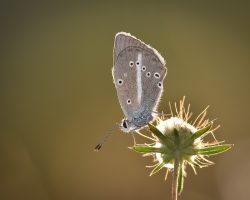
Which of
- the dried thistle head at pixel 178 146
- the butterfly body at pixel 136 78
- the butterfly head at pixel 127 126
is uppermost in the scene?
the butterfly body at pixel 136 78

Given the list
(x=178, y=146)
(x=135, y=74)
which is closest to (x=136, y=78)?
(x=135, y=74)

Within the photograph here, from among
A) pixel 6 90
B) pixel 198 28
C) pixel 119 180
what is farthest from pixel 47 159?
pixel 198 28

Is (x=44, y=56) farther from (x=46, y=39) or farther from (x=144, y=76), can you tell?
(x=144, y=76)

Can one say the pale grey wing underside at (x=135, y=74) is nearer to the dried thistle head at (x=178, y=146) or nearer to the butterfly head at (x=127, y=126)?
the butterfly head at (x=127, y=126)

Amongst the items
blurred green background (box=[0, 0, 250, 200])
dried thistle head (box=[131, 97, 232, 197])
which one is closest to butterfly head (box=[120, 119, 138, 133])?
dried thistle head (box=[131, 97, 232, 197])

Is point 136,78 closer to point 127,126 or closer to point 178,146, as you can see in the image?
point 127,126

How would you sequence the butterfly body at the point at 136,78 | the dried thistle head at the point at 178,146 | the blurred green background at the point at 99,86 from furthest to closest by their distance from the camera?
the blurred green background at the point at 99,86 < the butterfly body at the point at 136,78 < the dried thistle head at the point at 178,146

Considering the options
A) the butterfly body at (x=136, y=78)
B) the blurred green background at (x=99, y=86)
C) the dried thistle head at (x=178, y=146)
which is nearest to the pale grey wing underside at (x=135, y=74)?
the butterfly body at (x=136, y=78)
